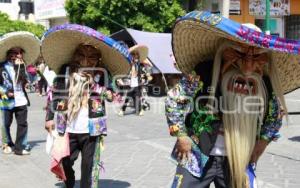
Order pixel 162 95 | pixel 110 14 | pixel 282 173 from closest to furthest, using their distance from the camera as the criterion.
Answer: pixel 282 173
pixel 162 95
pixel 110 14

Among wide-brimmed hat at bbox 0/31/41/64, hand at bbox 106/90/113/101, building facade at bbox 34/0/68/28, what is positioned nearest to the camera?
hand at bbox 106/90/113/101

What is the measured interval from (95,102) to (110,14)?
57.2 feet

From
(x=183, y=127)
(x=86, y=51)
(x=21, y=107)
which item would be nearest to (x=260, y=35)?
(x=183, y=127)

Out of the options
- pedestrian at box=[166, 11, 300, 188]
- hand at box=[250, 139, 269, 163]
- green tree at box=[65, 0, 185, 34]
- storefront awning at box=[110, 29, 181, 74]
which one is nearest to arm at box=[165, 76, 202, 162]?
pedestrian at box=[166, 11, 300, 188]

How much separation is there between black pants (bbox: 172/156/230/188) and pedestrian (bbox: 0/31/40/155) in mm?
4635

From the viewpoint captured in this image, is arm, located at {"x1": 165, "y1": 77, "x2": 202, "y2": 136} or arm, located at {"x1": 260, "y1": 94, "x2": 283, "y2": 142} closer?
arm, located at {"x1": 165, "y1": 77, "x2": 202, "y2": 136}

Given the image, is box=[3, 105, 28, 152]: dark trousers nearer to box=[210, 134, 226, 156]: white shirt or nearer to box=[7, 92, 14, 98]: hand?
box=[7, 92, 14, 98]: hand

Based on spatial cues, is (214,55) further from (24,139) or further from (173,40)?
(24,139)

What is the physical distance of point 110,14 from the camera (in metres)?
22.0

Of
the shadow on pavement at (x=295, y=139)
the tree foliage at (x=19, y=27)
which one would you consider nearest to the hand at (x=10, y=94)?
the shadow on pavement at (x=295, y=139)

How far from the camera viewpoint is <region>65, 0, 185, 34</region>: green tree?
2166 cm

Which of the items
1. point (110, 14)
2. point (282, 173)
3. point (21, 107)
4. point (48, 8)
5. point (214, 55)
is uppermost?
point (48, 8)

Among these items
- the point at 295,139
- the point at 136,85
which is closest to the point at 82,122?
the point at 295,139

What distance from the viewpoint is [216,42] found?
359cm
